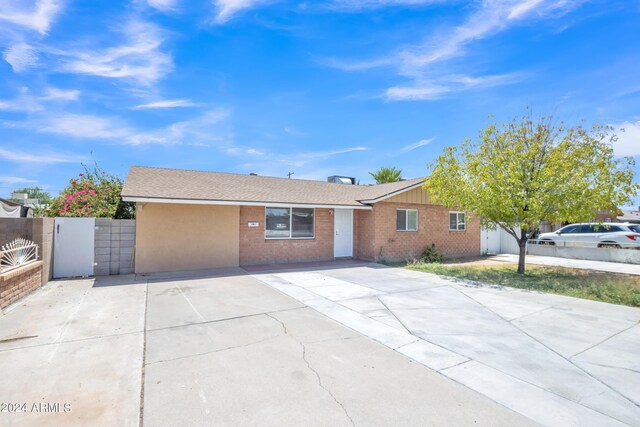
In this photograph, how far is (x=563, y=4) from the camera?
8414mm

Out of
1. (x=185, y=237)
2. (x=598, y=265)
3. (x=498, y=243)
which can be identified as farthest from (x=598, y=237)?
(x=185, y=237)

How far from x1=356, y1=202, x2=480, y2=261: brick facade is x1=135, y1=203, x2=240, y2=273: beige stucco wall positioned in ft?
18.6

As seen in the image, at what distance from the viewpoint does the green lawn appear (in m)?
8.12

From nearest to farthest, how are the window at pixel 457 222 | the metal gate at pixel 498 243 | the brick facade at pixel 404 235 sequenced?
1. the brick facade at pixel 404 235
2. the window at pixel 457 222
3. the metal gate at pixel 498 243

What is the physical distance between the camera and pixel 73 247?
9.73 m

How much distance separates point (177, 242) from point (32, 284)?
407 cm

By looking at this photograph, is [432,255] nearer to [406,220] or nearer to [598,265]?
[406,220]

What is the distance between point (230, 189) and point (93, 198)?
5.02 meters

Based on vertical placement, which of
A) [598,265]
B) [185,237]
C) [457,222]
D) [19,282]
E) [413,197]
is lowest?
[598,265]

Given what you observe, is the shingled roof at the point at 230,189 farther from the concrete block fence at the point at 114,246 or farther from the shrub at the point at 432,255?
the shrub at the point at 432,255

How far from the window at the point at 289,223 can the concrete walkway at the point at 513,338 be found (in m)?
4.05

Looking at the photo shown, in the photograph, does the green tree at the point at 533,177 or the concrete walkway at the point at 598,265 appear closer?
the green tree at the point at 533,177

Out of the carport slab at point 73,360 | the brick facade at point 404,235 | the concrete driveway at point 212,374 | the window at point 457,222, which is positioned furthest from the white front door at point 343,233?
the carport slab at point 73,360

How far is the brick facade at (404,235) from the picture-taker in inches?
551
